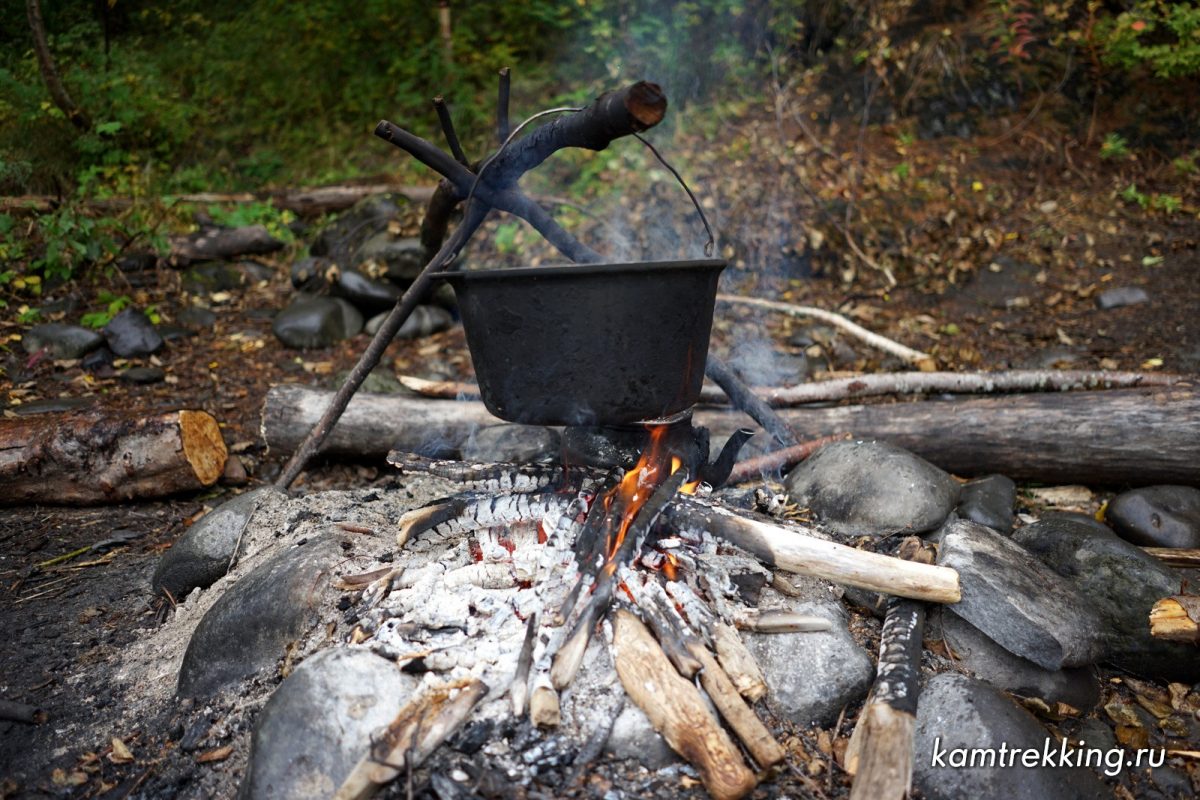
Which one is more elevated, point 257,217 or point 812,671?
point 812,671

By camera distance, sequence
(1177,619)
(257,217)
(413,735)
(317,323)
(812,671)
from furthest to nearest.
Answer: (257,217) < (317,323) < (1177,619) < (812,671) < (413,735)

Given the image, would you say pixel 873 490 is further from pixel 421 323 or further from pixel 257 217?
pixel 257 217

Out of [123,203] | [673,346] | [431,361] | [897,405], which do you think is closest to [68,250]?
[123,203]

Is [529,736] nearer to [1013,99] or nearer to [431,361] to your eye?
[431,361]

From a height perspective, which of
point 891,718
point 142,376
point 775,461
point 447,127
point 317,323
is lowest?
point 142,376

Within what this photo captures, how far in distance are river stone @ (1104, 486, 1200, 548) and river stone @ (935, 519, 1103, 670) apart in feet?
3.05

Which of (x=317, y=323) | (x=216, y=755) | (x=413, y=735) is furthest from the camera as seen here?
(x=317, y=323)

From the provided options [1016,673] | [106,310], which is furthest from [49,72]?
[1016,673]

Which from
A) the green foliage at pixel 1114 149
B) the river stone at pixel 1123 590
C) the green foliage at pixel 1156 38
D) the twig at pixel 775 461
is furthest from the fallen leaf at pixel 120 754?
the green foliage at pixel 1156 38

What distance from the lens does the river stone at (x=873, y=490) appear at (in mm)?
3080

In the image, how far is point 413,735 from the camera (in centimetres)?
191

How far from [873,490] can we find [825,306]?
3.19 metres

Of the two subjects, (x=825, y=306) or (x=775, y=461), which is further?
(x=825, y=306)

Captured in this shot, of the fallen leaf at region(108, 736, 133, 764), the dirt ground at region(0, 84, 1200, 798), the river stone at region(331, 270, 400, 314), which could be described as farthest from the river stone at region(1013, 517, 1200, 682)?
the river stone at region(331, 270, 400, 314)
